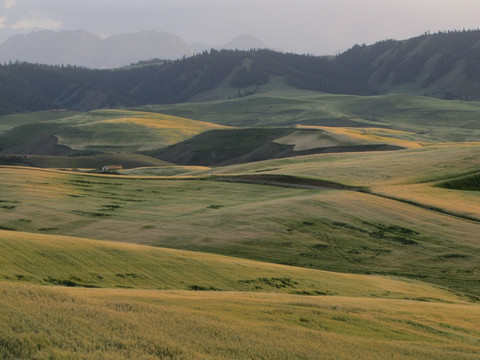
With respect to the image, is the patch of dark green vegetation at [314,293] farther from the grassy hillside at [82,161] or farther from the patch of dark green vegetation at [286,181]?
the grassy hillside at [82,161]

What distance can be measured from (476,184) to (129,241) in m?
50.3

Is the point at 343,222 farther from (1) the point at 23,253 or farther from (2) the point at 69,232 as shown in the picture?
(1) the point at 23,253

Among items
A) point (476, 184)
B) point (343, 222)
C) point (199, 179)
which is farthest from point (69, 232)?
point (476, 184)

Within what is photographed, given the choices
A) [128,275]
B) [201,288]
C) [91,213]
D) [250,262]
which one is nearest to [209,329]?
[201,288]

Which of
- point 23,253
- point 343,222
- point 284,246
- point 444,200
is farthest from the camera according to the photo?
point 444,200

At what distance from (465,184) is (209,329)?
68.5m

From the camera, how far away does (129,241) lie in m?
53.2

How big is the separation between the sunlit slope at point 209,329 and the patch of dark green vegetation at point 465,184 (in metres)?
55.7

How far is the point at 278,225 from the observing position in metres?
57.7

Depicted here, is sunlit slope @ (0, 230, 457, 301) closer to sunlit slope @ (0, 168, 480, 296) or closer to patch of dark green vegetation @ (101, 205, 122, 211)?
sunlit slope @ (0, 168, 480, 296)

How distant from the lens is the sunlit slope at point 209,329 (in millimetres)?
19828

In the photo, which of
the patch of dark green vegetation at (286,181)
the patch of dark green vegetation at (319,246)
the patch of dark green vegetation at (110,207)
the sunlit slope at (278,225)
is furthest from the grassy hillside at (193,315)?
the patch of dark green vegetation at (286,181)

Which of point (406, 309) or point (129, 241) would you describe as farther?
point (129, 241)

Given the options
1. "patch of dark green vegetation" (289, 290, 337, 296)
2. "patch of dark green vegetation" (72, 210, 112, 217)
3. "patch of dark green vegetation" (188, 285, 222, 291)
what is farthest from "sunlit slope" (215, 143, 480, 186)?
"patch of dark green vegetation" (188, 285, 222, 291)
